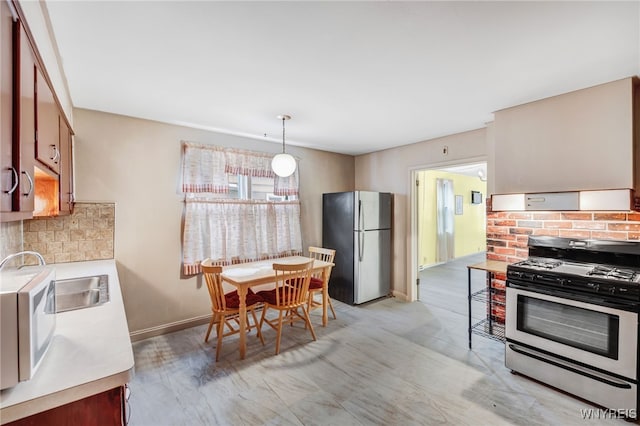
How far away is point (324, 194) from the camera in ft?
15.2

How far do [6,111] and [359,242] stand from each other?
3.62m

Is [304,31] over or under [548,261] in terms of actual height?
over

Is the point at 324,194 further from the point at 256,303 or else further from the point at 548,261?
the point at 548,261

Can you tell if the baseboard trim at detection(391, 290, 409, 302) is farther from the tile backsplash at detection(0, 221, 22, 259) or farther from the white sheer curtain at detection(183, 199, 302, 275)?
the tile backsplash at detection(0, 221, 22, 259)

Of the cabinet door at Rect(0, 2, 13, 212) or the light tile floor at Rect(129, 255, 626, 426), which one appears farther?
the light tile floor at Rect(129, 255, 626, 426)

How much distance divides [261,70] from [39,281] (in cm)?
169

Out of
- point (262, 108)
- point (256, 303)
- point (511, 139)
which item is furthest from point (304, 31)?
point (256, 303)

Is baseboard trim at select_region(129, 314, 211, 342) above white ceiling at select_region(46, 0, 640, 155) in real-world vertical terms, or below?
below

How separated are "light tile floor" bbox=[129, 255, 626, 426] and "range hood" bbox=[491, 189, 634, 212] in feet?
4.59

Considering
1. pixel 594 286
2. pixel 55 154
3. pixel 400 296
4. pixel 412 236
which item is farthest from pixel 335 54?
pixel 400 296

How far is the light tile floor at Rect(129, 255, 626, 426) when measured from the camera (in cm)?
199

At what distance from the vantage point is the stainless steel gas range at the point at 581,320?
191 centimetres

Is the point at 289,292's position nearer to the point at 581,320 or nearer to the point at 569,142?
the point at 581,320

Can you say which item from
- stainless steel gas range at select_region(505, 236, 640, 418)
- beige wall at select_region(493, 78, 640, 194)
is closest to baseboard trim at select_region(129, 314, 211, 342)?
stainless steel gas range at select_region(505, 236, 640, 418)
